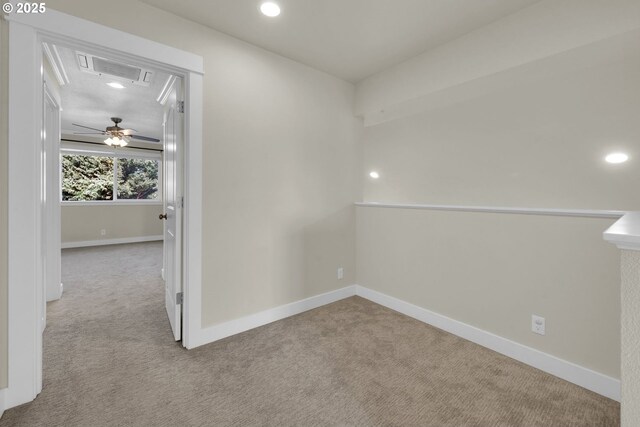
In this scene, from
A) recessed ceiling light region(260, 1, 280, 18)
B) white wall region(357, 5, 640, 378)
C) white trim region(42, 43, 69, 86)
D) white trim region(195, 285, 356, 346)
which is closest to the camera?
white wall region(357, 5, 640, 378)

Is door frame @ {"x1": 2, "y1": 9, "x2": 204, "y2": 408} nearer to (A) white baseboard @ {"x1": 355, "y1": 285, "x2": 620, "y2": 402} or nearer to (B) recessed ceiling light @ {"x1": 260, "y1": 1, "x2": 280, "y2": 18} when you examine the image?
(B) recessed ceiling light @ {"x1": 260, "y1": 1, "x2": 280, "y2": 18}

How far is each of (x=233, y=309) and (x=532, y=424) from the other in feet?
6.72

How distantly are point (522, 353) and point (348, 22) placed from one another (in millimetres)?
2687

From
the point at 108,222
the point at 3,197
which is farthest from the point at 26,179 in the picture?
the point at 108,222

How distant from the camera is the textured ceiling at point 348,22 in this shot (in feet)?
6.38

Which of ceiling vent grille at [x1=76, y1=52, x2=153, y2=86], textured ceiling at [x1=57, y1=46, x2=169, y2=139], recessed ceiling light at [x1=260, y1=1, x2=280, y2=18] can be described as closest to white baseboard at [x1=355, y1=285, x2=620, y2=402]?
recessed ceiling light at [x1=260, y1=1, x2=280, y2=18]

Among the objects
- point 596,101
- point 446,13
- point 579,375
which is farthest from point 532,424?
point 446,13

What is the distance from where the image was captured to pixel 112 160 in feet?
22.4

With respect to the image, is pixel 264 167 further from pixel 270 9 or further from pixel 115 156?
pixel 115 156

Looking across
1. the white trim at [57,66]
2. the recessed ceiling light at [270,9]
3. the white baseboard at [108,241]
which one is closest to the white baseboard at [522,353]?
the recessed ceiling light at [270,9]

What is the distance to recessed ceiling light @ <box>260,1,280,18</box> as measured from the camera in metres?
1.94

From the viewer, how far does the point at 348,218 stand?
131 inches

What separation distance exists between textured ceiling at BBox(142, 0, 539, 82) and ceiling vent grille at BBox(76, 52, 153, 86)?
117 centimetres

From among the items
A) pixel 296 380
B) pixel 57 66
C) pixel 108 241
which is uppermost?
pixel 57 66
